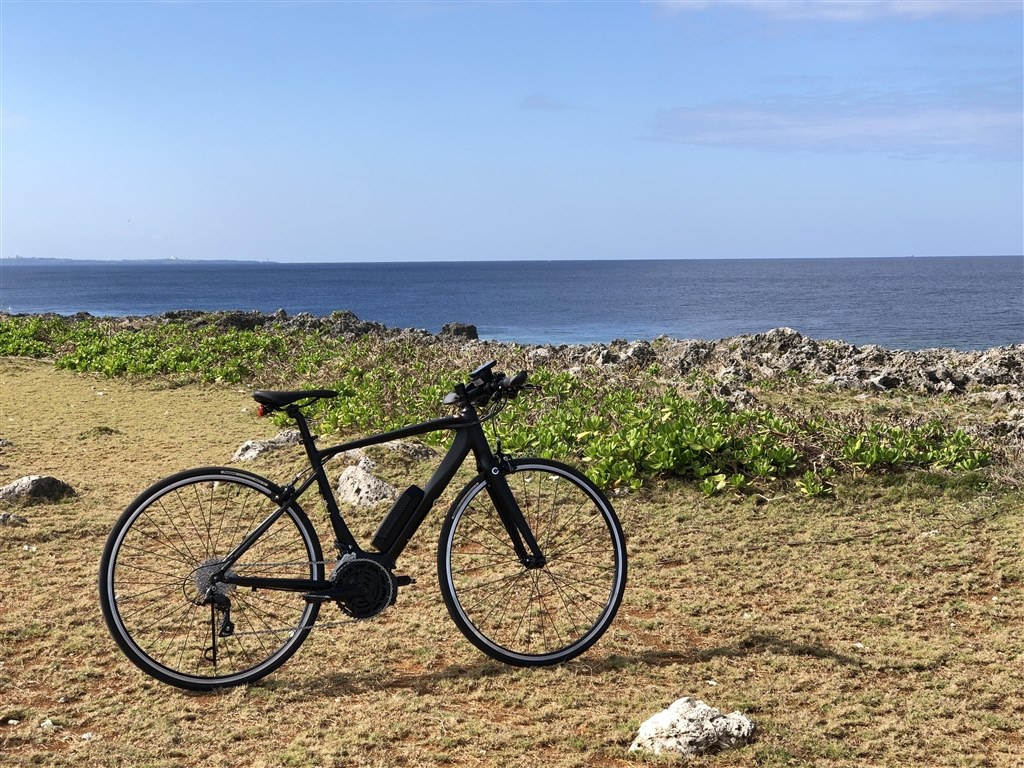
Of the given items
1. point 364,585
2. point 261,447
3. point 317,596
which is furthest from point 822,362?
point 317,596

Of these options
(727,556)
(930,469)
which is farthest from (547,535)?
(930,469)

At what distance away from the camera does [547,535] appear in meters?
6.33

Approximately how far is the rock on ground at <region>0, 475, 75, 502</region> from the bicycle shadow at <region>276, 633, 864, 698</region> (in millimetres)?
4224

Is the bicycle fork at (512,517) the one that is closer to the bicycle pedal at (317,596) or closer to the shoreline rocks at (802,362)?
the bicycle pedal at (317,596)

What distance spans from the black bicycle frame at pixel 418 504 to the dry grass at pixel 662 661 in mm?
570

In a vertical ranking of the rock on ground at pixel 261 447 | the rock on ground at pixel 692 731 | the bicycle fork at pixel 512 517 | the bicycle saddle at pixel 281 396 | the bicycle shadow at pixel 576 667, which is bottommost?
the bicycle shadow at pixel 576 667

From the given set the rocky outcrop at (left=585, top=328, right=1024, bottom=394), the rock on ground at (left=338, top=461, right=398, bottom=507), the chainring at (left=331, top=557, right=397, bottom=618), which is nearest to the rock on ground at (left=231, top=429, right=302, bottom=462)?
the rock on ground at (left=338, top=461, right=398, bottom=507)

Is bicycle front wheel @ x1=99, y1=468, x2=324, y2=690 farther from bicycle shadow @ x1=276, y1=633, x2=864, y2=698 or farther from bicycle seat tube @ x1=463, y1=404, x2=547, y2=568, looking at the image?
bicycle seat tube @ x1=463, y1=404, x2=547, y2=568

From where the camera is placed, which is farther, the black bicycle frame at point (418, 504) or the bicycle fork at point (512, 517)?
the bicycle fork at point (512, 517)

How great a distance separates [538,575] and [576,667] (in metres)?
0.83

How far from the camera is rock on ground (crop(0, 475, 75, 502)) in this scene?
7762 millimetres

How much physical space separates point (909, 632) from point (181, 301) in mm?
110127

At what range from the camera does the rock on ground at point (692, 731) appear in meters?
3.89

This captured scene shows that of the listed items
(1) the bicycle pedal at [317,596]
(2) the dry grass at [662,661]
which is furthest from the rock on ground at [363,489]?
(1) the bicycle pedal at [317,596]
